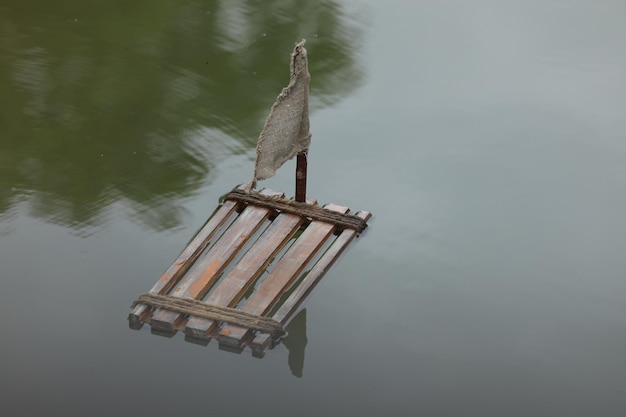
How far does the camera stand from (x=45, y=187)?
16.2 ft

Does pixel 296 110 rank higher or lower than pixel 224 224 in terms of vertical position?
higher

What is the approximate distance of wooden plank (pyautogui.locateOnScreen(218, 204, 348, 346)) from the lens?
4.12m

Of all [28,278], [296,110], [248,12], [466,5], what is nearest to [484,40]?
[466,5]

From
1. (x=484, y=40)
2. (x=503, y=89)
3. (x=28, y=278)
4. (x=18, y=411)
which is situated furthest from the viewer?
(x=484, y=40)

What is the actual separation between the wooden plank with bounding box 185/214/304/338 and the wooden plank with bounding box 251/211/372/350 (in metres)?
0.17

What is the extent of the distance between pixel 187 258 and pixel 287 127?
26.0 inches

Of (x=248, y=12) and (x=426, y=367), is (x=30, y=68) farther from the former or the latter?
(x=426, y=367)

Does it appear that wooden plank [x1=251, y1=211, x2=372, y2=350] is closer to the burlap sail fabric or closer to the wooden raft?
the wooden raft

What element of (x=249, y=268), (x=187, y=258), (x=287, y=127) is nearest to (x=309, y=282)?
(x=249, y=268)

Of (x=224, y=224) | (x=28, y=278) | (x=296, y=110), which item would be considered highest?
(x=296, y=110)

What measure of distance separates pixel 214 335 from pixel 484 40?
2.73 m

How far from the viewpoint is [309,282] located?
14.4 feet

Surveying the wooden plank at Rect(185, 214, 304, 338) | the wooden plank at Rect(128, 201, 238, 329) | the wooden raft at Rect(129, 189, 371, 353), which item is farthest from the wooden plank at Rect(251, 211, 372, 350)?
the wooden plank at Rect(128, 201, 238, 329)

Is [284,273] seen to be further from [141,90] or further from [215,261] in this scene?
[141,90]
